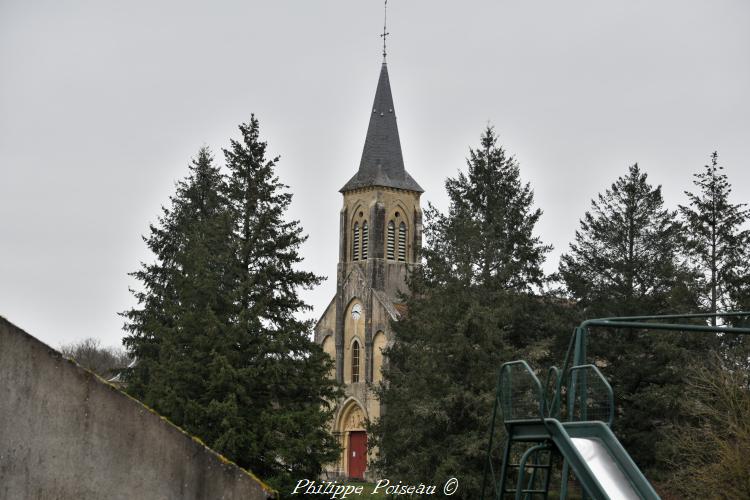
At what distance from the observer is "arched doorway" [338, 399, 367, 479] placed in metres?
58.0

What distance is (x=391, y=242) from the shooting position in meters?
62.9

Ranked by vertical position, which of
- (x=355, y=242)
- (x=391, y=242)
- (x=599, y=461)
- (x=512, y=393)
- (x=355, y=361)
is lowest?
(x=599, y=461)

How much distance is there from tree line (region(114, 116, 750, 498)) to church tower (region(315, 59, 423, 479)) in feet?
67.2

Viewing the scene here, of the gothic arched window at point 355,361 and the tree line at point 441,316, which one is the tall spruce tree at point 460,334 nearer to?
the tree line at point 441,316

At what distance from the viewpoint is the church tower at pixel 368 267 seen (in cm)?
5838

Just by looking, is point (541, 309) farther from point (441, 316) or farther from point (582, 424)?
point (582, 424)

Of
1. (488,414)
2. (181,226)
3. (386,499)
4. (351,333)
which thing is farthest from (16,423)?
(351,333)

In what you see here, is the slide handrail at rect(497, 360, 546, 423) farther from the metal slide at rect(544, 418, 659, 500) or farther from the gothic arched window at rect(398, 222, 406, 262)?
the gothic arched window at rect(398, 222, 406, 262)

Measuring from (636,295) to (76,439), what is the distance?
105ft

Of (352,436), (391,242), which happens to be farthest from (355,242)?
(352,436)

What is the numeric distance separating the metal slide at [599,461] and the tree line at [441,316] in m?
15.4

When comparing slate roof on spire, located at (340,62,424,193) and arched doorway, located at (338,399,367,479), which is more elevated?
slate roof on spire, located at (340,62,424,193)

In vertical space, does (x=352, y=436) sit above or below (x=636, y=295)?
below

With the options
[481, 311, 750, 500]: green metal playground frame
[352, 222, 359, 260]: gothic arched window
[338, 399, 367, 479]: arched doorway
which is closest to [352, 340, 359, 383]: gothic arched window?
[338, 399, 367, 479]: arched doorway
